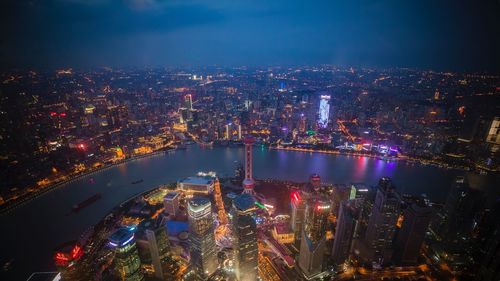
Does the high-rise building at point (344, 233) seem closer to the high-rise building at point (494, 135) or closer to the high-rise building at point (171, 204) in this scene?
the high-rise building at point (171, 204)

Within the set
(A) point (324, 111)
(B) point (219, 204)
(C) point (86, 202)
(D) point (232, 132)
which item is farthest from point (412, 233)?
(A) point (324, 111)

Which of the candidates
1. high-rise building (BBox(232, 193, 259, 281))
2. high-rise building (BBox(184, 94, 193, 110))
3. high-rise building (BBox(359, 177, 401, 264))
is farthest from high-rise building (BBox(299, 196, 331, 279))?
high-rise building (BBox(184, 94, 193, 110))

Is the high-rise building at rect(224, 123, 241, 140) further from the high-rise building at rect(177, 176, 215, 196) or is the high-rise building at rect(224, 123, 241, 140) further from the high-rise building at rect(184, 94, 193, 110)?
the high-rise building at rect(177, 176, 215, 196)

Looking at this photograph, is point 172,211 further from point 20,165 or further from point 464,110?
point 464,110

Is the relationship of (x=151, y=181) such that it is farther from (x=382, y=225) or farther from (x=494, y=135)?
(x=494, y=135)

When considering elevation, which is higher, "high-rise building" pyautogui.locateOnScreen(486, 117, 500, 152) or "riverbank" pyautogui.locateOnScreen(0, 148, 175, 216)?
"high-rise building" pyautogui.locateOnScreen(486, 117, 500, 152)
